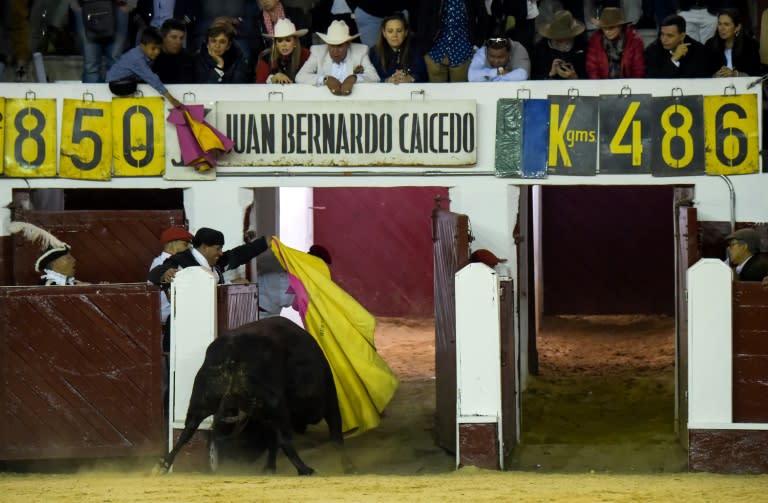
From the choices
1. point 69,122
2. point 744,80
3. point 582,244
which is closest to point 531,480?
point 744,80

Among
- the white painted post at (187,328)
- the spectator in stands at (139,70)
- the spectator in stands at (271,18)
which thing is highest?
the spectator in stands at (271,18)

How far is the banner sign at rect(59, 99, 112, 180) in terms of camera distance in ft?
39.2

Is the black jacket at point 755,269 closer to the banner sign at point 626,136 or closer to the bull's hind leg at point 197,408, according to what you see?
the banner sign at point 626,136

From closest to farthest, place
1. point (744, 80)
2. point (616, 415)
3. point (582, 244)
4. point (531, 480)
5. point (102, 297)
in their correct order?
point (531, 480), point (102, 297), point (744, 80), point (616, 415), point (582, 244)

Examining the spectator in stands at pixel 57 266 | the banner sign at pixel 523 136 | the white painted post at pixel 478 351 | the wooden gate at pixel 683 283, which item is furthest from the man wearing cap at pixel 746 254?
the spectator in stands at pixel 57 266

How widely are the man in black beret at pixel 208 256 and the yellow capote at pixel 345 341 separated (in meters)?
0.23

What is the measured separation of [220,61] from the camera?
40.3 feet

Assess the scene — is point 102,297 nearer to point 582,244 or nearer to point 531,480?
point 531,480

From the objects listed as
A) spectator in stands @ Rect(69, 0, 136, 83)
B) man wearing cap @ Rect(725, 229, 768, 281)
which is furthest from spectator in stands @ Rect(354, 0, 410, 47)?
man wearing cap @ Rect(725, 229, 768, 281)

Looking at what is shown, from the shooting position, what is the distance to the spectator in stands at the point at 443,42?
12148mm

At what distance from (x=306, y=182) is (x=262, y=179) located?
359 mm

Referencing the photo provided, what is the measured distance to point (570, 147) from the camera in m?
11.8

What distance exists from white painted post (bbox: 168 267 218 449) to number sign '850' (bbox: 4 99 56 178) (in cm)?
214

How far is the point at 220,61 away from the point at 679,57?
12.4 ft
